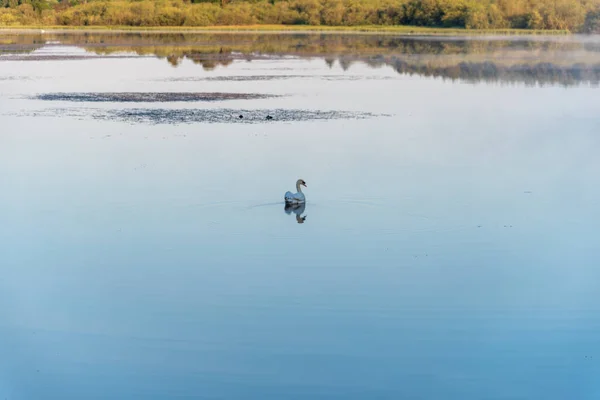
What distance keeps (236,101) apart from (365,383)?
55.5 feet

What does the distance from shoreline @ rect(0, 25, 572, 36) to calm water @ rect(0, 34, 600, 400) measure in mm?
46311

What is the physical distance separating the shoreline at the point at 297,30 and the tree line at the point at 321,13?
1.55 metres

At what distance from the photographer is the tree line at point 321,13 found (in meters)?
68.0

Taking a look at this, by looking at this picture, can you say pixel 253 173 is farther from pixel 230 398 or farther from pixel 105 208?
pixel 230 398

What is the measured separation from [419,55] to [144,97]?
61.3 ft

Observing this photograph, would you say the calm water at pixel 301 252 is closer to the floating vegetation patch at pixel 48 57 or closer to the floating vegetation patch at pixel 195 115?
the floating vegetation patch at pixel 195 115

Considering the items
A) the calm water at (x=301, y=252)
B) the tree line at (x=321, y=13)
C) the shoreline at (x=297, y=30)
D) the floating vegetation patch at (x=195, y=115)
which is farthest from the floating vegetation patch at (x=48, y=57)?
the tree line at (x=321, y=13)

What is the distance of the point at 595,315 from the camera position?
8.00 metres

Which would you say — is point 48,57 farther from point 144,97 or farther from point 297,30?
point 297,30

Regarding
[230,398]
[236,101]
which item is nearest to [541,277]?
[230,398]

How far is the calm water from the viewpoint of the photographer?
686 cm

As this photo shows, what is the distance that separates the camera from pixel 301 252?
9.85m

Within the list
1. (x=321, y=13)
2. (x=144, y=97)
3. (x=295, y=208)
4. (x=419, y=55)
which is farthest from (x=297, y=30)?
(x=295, y=208)

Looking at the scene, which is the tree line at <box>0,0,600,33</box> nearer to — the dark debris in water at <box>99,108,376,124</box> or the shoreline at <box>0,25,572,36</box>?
the shoreline at <box>0,25,572,36</box>
